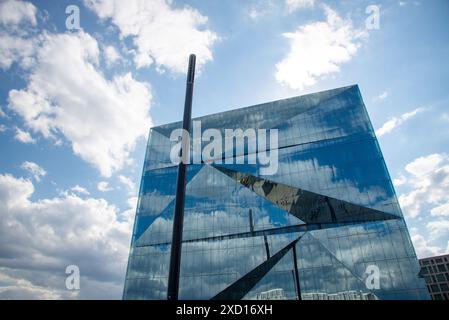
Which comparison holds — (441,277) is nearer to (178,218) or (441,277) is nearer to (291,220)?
(291,220)

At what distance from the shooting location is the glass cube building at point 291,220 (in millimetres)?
24062

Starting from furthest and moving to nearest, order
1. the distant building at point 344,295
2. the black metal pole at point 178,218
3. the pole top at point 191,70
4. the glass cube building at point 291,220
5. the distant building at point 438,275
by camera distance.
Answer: the distant building at point 438,275, the glass cube building at point 291,220, the distant building at point 344,295, the pole top at point 191,70, the black metal pole at point 178,218

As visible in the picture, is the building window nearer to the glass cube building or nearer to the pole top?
the glass cube building

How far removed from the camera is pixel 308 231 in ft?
86.9

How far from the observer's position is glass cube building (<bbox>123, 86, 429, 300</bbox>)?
24.1m

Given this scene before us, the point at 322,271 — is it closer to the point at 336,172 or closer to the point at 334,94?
the point at 336,172

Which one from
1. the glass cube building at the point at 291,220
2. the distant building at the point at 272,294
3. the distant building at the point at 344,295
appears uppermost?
the glass cube building at the point at 291,220

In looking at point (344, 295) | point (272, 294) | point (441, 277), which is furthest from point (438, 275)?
point (272, 294)

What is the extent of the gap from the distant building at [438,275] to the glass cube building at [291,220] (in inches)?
3109

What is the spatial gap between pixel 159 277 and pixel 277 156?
1826cm

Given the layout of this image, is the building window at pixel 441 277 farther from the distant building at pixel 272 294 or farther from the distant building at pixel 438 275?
the distant building at pixel 272 294

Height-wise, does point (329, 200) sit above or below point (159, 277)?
above

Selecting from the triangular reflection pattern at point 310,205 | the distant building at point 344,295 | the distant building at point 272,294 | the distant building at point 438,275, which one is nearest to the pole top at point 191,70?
the triangular reflection pattern at point 310,205
